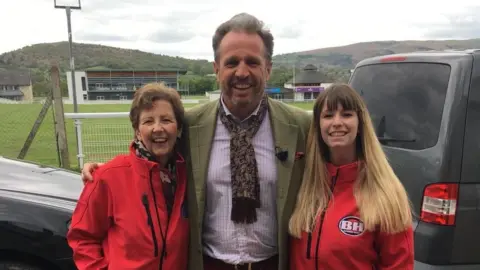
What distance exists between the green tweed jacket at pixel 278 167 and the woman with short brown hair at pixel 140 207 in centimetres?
5

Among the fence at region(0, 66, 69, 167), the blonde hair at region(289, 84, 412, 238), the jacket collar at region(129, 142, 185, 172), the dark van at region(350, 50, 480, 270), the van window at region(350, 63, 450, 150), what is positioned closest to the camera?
the blonde hair at region(289, 84, 412, 238)

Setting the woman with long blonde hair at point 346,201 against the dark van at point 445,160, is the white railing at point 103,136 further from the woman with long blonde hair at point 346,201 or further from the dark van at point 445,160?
the woman with long blonde hair at point 346,201

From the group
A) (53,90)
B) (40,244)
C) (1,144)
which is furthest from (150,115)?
(1,144)

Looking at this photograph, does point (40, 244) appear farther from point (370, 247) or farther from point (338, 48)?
point (338, 48)

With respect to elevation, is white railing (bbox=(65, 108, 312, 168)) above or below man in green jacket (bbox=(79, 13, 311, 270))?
below

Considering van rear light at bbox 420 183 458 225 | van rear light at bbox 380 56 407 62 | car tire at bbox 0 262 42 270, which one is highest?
van rear light at bbox 380 56 407 62

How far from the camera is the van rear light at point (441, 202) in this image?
280cm

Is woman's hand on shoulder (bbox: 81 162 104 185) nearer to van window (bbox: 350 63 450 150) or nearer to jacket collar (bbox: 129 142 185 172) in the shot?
jacket collar (bbox: 129 142 185 172)

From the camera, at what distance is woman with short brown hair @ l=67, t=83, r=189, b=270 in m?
1.86

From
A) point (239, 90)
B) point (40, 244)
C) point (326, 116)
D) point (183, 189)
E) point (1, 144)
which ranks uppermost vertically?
point (239, 90)

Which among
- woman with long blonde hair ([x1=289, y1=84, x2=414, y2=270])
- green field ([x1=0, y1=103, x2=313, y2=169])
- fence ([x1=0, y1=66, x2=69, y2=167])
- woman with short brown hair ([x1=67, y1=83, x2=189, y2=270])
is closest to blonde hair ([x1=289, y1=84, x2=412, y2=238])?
woman with long blonde hair ([x1=289, y1=84, x2=414, y2=270])

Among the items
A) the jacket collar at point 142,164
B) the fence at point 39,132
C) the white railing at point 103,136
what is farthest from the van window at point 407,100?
the fence at point 39,132

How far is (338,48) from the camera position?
116 m

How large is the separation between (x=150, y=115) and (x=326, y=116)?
787 millimetres
